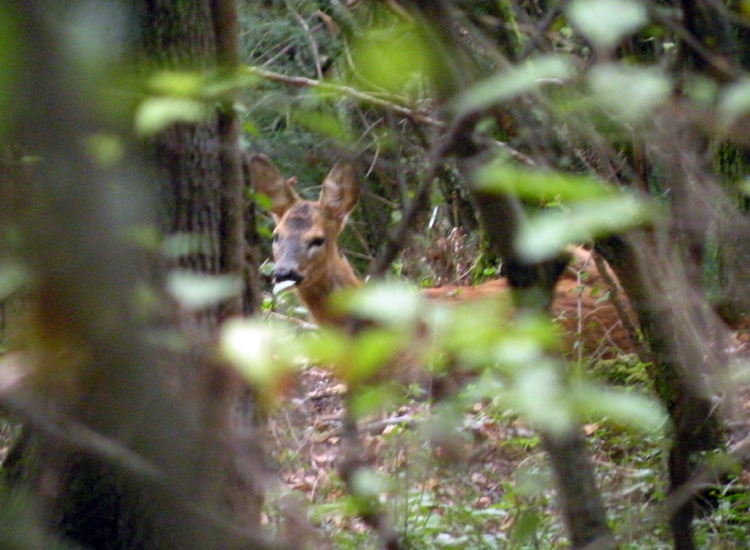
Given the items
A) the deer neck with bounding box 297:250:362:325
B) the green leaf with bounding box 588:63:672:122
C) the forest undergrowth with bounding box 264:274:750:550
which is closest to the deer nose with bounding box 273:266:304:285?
the deer neck with bounding box 297:250:362:325

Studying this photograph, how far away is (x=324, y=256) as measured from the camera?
810cm

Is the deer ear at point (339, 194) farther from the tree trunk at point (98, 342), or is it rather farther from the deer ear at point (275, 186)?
the tree trunk at point (98, 342)

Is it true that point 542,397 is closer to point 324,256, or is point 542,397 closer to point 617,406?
point 617,406

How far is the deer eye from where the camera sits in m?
8.15

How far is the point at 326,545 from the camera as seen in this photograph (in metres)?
1.54

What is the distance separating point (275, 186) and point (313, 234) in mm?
535

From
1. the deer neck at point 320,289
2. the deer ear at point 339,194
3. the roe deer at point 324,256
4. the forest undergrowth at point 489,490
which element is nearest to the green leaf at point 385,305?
the forest undergrowth at point 489,490

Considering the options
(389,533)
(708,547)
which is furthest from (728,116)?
(708,547)

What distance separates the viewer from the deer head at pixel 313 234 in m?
7.90

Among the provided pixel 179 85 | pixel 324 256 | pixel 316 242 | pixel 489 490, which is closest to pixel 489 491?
pixel 489 490

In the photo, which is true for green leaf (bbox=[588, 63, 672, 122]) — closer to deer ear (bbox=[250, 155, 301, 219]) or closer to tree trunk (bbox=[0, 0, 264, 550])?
tree trunk (bbox=[0, 0, 264, 550])

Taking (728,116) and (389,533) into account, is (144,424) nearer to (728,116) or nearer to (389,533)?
(389,533)

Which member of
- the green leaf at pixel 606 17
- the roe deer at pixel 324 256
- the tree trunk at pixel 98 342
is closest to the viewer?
the tree trunk at pixel 98 342

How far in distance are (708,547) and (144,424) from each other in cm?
313
